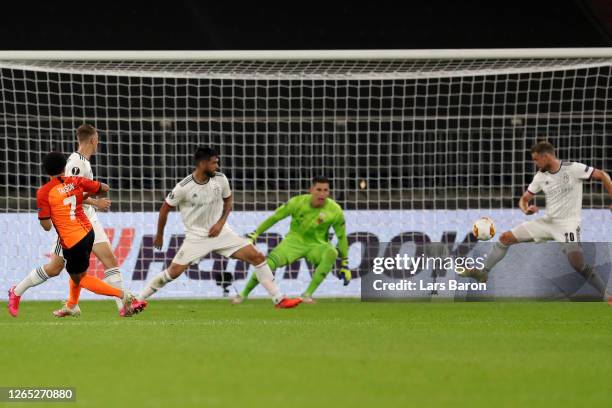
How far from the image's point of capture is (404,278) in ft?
43.3

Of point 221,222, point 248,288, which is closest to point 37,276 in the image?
point 221,222

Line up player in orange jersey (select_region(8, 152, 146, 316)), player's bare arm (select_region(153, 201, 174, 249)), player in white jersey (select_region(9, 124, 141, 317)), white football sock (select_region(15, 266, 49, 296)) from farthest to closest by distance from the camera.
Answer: player's bare arm (select_region(153, 201, 174, 249)) < white football sock (select_region(15, 266, 49, 296)) < player in white jersey (select_region(9, 124, 141, 317)) < player in orange jersey (select_region(8, 152, 146, 316))

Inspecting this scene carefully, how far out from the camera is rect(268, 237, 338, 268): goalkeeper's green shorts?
13.5 metres

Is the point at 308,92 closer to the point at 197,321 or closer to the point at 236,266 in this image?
the point at 236,266

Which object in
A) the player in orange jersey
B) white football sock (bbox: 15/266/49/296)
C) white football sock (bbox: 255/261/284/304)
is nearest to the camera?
the player in orange jersey

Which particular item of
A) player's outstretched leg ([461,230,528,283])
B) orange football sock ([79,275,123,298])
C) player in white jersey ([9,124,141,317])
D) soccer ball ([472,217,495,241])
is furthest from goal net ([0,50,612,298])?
orange football sock ([79,275,123,298])

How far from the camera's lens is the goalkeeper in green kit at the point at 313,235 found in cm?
1340

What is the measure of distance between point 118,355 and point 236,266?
338 inches

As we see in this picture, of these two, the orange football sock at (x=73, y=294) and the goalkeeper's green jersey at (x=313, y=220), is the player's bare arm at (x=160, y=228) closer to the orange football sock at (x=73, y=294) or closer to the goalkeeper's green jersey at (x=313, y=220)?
the orange football sock at (x=73, y=294)

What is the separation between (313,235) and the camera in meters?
13.7

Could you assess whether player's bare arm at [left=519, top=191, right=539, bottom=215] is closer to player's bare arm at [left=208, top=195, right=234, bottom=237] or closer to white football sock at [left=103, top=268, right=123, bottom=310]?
player's bare arm at [left=208, top=195, right=234, bottom=237]

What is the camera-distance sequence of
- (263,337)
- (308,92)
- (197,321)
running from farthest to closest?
(308,92) → (197,321) → (263,337)

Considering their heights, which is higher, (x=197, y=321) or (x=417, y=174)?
(x=417, y=174)
